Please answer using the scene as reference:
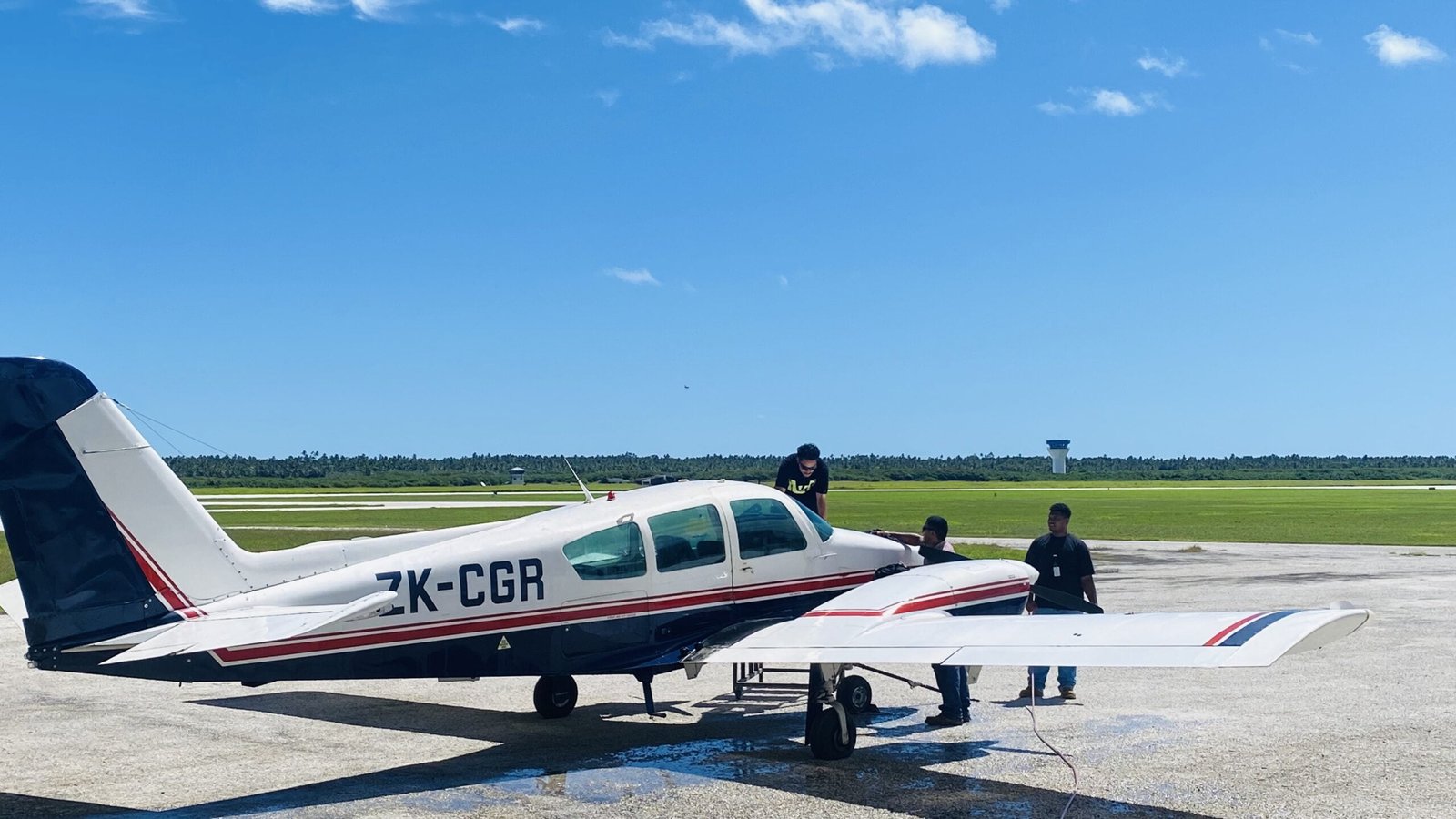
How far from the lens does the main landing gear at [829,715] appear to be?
10133mm

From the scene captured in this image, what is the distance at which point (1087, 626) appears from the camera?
9.24 meters

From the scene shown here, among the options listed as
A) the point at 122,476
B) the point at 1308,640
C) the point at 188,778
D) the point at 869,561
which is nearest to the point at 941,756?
the point at 869,561

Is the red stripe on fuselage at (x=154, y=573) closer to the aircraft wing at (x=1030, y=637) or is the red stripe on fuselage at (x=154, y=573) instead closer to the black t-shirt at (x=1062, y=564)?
the aircraft wing at (x=1030, y=637)

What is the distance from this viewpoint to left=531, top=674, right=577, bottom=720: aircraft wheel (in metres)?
12.2

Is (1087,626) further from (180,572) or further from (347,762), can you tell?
(180,572)

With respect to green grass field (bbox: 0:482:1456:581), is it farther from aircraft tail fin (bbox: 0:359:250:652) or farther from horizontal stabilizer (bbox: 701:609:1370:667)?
horizontal stabilizer (bbox: 701:609:1370:667)

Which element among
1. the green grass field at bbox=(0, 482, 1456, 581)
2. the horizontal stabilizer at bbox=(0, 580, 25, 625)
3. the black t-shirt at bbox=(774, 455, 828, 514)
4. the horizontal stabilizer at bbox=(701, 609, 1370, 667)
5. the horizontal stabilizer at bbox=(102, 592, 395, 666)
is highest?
the black t-shirt at bbox=(774, 455, 828, 514)

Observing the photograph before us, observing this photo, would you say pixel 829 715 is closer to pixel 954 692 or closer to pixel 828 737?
pixel 828 737

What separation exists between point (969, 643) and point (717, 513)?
9.44 ft

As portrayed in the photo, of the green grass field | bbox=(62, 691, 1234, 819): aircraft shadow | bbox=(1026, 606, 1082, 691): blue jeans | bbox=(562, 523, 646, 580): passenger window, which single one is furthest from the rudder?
the green grass field

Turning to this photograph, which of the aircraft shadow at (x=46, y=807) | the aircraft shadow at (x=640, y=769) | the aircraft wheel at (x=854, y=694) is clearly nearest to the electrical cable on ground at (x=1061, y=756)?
the aircraft shadow at (x=640, y=769)

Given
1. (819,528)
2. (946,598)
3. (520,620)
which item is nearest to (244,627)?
(520,620)

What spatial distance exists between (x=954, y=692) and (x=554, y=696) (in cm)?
395

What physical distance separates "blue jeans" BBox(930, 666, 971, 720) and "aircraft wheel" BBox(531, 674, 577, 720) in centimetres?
367
